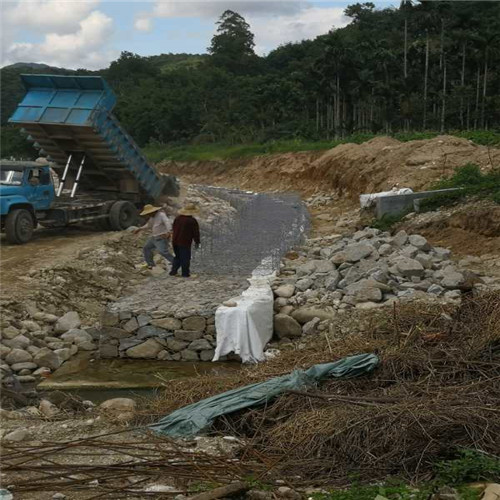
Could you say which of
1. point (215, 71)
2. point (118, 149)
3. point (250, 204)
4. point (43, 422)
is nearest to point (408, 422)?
point (43, 422)

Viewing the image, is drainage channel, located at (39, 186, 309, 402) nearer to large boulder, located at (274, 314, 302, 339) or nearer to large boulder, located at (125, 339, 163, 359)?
large boulder, located at (125, 339, 163, 359)

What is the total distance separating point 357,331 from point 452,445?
160 inches

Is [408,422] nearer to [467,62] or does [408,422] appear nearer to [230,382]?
[230,382]

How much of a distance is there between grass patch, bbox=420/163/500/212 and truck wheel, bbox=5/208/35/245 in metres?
8.77

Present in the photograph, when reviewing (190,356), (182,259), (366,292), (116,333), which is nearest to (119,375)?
(116,333)

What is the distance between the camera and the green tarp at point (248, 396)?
233 inches

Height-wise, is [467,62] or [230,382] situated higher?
[467,62]

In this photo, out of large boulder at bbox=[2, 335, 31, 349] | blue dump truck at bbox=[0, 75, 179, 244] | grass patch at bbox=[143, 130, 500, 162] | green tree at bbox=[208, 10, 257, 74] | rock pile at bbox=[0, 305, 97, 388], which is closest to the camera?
rock pile at bbox=[0, 305, 97, 388]

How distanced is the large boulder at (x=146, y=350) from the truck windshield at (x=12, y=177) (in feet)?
20.7

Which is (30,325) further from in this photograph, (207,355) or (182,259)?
(207,355)

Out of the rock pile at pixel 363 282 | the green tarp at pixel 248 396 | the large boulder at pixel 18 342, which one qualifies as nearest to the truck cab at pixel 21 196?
the large boulder at pixel 18 342

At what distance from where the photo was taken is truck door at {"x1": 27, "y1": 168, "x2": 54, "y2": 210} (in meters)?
15.0

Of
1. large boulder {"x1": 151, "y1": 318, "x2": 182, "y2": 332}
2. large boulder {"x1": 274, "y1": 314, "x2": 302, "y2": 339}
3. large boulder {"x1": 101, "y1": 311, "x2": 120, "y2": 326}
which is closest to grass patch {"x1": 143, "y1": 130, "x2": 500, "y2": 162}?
large boulder {"x1": 274, "y1": 314, "x2": 302, "y2": 339}

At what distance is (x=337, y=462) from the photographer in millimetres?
5062
